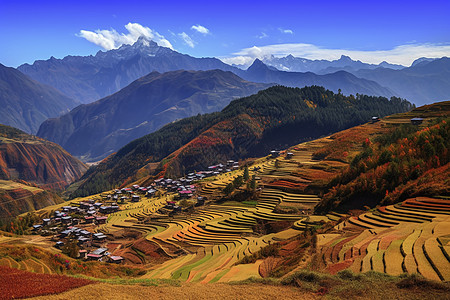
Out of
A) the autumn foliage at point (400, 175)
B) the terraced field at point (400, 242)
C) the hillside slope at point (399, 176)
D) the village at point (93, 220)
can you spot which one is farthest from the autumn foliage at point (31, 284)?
the autumn foliage at point (400, 175)

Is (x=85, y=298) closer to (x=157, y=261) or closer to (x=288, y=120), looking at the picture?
(x=157, y=261)

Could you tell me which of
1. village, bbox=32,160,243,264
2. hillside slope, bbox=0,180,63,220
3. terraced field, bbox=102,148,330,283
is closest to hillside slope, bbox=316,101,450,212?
terraced field, bbox=102,148,330,283

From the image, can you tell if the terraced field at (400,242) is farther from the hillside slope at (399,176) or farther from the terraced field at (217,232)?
the terraced field at (217,232)

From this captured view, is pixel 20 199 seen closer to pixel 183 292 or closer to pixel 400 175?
pixel 183 292

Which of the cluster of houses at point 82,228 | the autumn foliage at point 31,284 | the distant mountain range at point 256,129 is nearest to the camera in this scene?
the autumn foliage at point 31,284

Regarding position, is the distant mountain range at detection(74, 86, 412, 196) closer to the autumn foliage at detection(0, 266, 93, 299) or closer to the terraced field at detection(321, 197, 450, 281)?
the terraced field at detection(321, 197, 450, 281)
